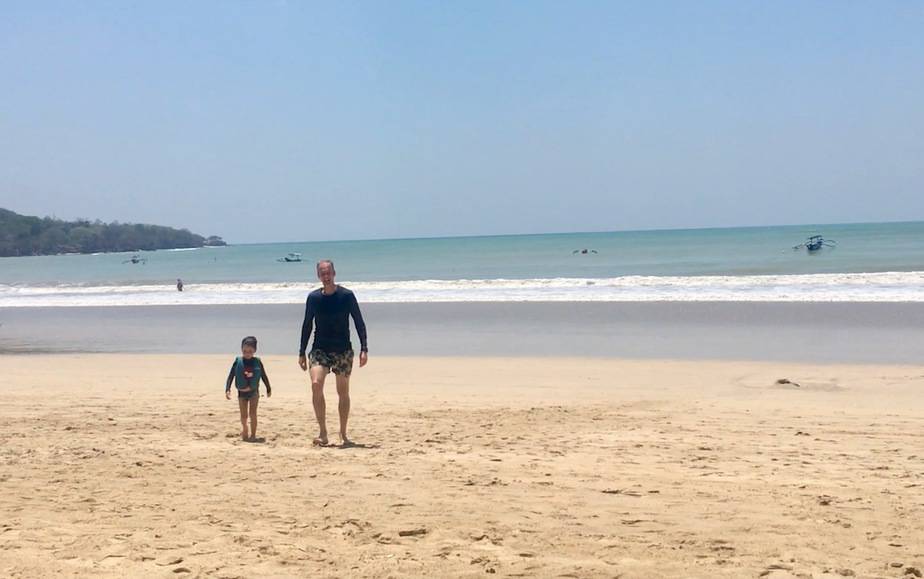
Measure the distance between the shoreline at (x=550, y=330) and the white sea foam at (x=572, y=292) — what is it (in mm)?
2093

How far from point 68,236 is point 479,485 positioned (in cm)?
14208

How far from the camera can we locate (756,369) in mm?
12734

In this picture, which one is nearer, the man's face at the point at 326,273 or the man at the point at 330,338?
the man's face at the point at 326,273

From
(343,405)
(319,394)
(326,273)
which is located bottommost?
(343,405)

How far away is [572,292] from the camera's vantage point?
1172 inches

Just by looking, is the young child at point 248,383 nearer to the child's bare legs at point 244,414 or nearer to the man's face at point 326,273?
the child's bare legs at point 244,414

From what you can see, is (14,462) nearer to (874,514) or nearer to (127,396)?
(127,396)

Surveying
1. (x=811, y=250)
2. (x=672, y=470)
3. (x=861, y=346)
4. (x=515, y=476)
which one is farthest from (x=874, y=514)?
(x=811, y=250)

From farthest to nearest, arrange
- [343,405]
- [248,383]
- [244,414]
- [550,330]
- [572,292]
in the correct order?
1. [572,292]
2. [550,330]
3. [248,383]
4. [244,414]
5. [343,405]

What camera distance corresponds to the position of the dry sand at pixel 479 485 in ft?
14.8

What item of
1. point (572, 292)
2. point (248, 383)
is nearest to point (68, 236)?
point (572, 292)

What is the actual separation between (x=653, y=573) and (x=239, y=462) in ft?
12.3

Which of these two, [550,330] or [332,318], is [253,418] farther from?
[550,330]

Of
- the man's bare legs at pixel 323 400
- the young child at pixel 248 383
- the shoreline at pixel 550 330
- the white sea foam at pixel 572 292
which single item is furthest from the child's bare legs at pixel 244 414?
the white sea foam at pixel 572 292
